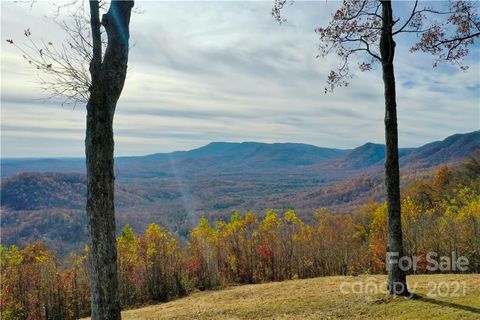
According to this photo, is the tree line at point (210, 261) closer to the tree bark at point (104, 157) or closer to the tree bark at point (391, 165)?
the tree bark at point (391, 165)

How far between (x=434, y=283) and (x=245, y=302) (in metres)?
5.21

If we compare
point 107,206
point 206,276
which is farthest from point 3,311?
point 107,206

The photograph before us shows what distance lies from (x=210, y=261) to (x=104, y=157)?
55.2ft

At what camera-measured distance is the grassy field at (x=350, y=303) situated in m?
8.14

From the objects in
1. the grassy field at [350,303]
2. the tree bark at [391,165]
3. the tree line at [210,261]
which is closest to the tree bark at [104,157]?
the grassy field at [350,303]

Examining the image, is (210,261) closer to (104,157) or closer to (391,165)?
(391,165)

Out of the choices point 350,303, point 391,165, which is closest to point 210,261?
point 350,303

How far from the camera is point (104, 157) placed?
621 centimetres

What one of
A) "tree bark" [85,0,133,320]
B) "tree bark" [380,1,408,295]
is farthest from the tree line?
"tree bark" [85,0,133,320]

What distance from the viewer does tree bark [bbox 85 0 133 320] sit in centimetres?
605

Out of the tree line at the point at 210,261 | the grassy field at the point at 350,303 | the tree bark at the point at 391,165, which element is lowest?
the tree line at the point at 210,261

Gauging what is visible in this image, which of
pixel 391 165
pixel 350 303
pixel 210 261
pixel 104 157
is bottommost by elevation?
pixel 210 261

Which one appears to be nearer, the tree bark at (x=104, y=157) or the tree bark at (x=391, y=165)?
Answer: the tree bark at (x=104, y=157)

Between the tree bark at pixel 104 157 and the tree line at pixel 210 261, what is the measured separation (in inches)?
557
